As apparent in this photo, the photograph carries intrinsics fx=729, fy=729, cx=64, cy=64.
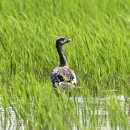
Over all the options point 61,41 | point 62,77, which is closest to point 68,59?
point 61,41

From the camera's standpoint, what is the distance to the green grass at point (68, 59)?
509 cm

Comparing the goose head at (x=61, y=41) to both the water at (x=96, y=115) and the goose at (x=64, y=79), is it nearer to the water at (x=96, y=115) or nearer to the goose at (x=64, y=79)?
the goose at (x=64, y=79)

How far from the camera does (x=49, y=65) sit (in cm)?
773

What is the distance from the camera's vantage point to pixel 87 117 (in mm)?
5164

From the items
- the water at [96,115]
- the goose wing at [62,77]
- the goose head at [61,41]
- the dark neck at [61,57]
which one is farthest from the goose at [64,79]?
the water at [96,115]

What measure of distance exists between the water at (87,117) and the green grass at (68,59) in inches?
0.6

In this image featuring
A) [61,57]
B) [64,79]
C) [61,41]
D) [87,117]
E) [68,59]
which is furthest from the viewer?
[68,59]

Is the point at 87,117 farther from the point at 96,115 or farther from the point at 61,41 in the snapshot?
the point at 61,41

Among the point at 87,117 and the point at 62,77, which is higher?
the point at 62,77

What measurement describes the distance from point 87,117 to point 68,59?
267cm

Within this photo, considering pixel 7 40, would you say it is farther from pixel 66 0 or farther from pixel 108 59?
pixel 66 0

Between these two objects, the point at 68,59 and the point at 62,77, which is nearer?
the point at 62,77

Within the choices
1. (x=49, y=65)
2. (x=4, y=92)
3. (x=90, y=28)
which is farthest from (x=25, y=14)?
(x=4, y=92)

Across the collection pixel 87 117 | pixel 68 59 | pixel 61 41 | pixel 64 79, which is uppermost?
pixel 61 41
